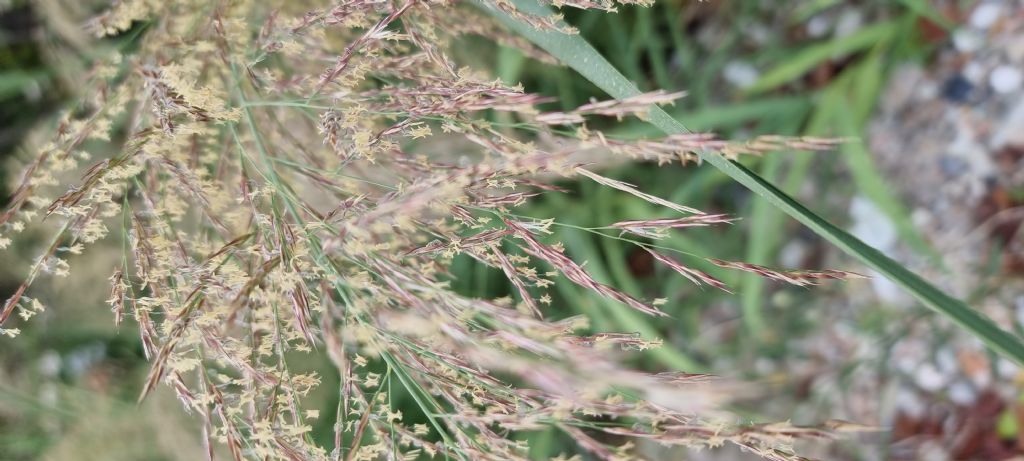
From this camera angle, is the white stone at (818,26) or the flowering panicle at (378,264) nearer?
the flowering panicle at (378,264)

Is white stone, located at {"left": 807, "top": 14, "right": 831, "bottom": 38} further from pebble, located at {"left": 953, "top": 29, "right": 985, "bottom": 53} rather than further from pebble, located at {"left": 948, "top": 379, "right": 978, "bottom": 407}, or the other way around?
pebble, located at {"left": 948, "top": 379, "right": 978, "bottom": 407}

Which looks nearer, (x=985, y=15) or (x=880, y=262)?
(x=880, y=262)

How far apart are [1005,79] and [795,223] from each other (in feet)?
1.64

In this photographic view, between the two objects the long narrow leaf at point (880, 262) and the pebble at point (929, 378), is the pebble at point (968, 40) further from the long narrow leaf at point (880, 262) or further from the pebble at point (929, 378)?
the long narrow leaf at point (880, 262)

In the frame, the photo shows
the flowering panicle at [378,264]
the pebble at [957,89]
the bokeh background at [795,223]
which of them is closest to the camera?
the flowering panicle at [378,264]

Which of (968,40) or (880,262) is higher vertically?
(968,40)

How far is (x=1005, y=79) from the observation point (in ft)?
4.99

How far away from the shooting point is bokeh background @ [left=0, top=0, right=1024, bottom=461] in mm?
1418

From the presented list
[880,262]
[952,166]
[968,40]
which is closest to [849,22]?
[968,40]

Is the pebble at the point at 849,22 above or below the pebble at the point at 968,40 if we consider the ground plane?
below

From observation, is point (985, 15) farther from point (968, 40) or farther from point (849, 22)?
point (849, 22)

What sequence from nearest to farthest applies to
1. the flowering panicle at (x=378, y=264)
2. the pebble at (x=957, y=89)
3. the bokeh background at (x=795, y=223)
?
the flowering panicle at (x=378, y=264), the bokeh background at (x=795, y=223), the pebble at (x=957, y=89)

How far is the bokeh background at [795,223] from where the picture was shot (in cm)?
142

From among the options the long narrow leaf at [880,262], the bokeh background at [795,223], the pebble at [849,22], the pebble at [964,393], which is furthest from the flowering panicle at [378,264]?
the pebble at [964,393]
